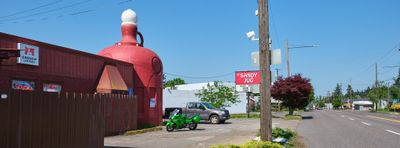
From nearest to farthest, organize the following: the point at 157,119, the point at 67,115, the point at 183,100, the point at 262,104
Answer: the point at 67,115 → the point at 262,104 → the point at 157,119 → the point at 183,100

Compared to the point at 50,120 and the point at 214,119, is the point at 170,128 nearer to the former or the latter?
the point at 214,119

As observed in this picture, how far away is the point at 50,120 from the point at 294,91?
111ft

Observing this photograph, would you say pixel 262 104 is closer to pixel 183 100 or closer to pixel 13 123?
pixel 13 123

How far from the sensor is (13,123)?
691 centimetres

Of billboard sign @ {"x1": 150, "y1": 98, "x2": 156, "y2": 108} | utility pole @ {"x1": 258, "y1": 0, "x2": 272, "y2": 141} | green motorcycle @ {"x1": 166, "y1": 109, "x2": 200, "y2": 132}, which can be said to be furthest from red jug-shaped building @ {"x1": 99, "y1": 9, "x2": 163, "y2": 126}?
utility pole @ {"x1": 258, "y1": 0, "x2": 272, "y2": 141}

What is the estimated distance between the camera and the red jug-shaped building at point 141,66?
74.4 feet

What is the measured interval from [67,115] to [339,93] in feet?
611

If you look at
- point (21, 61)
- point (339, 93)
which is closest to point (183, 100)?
point (21, 61)

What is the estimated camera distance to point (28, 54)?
46.7 ft

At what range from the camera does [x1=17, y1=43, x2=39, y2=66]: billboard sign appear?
14.0m

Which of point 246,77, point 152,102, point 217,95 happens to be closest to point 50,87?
point 152,102

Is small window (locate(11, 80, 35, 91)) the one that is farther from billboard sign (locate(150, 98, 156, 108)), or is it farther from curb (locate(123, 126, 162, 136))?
billboard sign (locate(150, 98, 156, 108))

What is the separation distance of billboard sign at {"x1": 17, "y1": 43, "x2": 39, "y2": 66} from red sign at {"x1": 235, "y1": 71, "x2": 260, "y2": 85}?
29971mm

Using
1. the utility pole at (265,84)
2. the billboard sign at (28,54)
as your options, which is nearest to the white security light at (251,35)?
the utility pole at (265,84)
